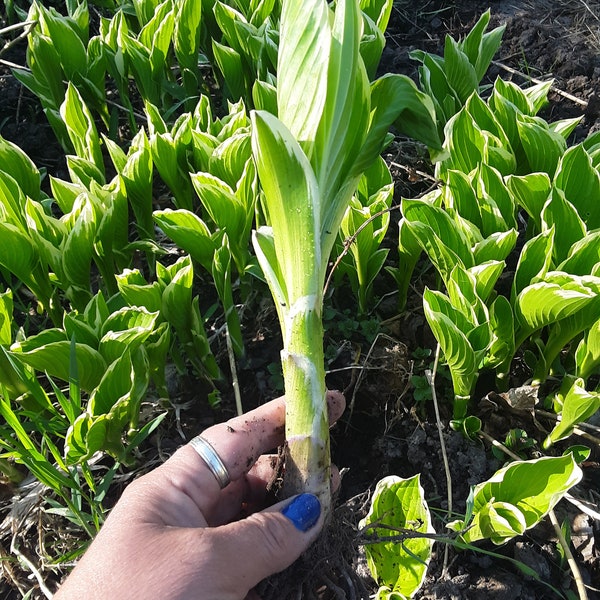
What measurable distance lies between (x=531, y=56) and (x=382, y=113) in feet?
6.85

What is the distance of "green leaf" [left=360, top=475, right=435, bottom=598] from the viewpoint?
1367 millimetres

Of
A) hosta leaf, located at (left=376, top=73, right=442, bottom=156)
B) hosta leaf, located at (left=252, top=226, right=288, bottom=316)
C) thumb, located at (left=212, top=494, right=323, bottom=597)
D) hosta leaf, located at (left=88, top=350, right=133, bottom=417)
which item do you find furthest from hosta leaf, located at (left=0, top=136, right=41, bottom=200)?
thumb, located at (left=212, top=494, right=323, bottom=597)

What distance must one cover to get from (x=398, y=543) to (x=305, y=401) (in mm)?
476

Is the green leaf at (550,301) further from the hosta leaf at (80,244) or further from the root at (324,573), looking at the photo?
the hosta leaf at (80,244)

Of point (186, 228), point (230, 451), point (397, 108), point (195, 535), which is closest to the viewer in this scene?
point (195, 535)

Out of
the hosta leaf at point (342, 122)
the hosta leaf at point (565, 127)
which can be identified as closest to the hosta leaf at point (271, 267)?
the hosta leaf at point (342, 122)

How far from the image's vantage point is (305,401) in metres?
1.21

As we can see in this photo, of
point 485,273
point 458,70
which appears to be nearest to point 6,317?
point 485,273

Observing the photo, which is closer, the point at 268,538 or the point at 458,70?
the point at 268,538

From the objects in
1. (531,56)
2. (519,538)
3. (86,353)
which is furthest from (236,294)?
(531,56)

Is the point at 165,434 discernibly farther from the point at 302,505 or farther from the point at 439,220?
the point at 439,220

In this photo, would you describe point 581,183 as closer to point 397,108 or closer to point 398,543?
point 397,108

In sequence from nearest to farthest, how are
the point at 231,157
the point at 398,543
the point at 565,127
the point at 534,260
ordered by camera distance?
the point at 398,543 → the point at 534,260 → the point at 231,157 → the point at 565,127

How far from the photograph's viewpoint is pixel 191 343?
1.74 meters
